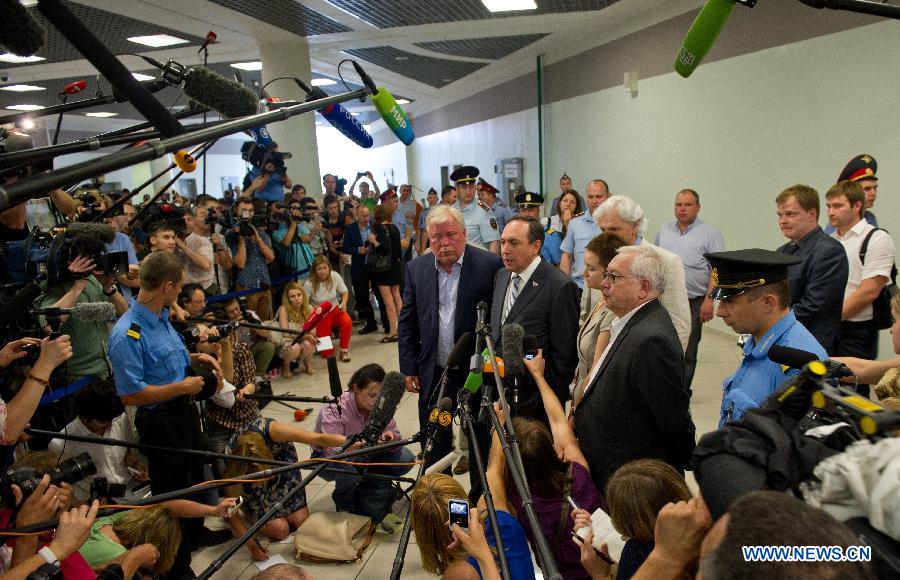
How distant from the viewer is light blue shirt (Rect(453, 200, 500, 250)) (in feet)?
20.7

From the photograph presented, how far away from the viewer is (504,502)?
1.88 meters

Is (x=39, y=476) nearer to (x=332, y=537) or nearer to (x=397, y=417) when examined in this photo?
(x=332, y=537)

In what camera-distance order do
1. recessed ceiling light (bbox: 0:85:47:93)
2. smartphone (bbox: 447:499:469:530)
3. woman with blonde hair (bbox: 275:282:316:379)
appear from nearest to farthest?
1. smartphone (bbox: 447:499:469:530)
2. woman with blonde hair (bbox: 275:282:316:379)
3. recessed ceiling light (bbox: 0:85:47:93)

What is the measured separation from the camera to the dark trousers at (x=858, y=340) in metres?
3.18

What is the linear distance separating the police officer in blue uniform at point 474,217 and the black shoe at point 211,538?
12.9 feet

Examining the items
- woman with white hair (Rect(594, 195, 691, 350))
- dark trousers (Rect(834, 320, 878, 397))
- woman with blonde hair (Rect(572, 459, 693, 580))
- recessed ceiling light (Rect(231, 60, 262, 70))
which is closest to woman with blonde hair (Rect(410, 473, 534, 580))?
woman with blonde hair (Rect(572, 459, 693, 580))

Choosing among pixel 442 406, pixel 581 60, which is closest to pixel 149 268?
pixel 442 406

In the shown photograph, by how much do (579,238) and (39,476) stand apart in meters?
3.79

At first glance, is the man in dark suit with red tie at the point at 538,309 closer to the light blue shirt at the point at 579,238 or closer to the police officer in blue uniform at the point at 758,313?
the police officer in blue uniform at the point at 758,313

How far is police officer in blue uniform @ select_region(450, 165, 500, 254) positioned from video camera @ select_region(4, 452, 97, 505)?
4.76 meters

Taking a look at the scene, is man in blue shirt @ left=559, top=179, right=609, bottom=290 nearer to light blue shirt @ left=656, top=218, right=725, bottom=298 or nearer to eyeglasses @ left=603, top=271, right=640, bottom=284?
light blue shirt @ left=656, top=218, right=725, bottom=298

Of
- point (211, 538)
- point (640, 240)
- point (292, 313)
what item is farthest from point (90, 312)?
point (292, 313)

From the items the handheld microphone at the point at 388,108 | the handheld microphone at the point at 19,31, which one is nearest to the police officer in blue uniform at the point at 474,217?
the handheld microphone at the point at 388,108

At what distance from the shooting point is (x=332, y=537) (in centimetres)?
282
